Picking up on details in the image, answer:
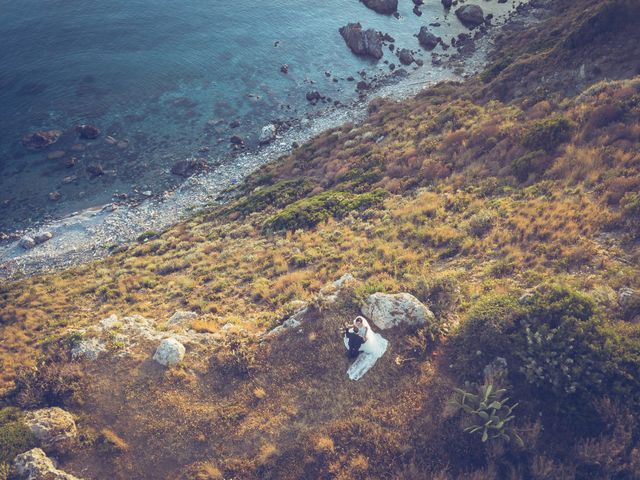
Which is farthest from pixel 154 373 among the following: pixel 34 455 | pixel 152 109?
pixel 152 109

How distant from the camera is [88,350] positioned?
53.2 feet

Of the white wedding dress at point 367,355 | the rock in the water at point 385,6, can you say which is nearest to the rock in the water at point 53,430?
the white wedding dress at point 367,355

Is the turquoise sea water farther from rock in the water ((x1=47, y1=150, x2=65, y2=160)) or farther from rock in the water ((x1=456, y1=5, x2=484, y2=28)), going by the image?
rock in the water ((x1=456, y1=5, x2=484, y2=28))

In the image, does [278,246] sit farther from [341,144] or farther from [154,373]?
[341,144]

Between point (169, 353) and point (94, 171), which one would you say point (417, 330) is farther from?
point (94, 171)

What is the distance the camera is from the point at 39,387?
1491 cm

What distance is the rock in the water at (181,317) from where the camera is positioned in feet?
60.5

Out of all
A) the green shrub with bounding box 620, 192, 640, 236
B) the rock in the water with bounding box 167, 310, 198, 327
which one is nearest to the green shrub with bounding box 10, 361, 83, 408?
the rock in the water with bounding box 167, 310, 198, 327

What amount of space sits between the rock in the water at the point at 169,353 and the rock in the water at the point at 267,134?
34419 mm

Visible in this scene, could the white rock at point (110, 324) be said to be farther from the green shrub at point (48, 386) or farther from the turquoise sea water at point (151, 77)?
the turquoise sea water at point (151, 77)

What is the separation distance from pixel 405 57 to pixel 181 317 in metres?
51.8

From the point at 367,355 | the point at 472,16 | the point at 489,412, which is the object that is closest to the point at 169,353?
the point at 367,355

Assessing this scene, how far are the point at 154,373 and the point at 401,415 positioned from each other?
32.7ft

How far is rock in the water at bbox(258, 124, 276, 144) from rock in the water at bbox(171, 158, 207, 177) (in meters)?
7.83
